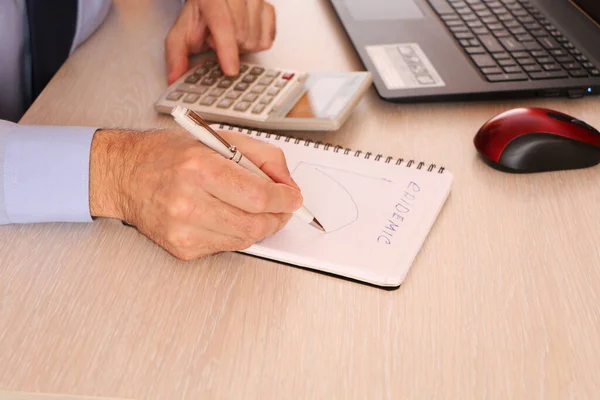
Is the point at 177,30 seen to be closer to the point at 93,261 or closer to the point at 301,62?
the point at 301,62

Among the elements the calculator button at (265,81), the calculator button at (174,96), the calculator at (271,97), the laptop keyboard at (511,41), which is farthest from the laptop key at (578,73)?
the calculator button at (174,96)

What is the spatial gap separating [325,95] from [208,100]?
0.45 feet

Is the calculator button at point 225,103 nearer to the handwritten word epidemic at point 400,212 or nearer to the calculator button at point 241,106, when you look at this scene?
the calculator button at point 241,106

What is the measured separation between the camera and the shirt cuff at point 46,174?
575mm

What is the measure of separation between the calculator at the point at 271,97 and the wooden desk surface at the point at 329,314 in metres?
0.16

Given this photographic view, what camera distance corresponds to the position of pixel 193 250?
20.8 inches

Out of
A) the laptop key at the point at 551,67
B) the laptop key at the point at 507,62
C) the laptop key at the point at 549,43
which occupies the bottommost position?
the laptop key at the point at 507,62

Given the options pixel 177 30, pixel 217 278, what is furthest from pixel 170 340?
pixel 177 30

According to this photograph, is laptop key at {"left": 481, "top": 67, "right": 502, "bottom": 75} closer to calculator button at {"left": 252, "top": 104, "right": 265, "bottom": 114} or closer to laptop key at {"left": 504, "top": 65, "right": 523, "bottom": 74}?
laptop key at {"left": 504, "top": 65, "right": 523, "bottom": 74}

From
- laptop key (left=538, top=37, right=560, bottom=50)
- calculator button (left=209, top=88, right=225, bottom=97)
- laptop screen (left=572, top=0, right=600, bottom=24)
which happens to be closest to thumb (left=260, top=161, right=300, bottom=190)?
calculator button (left=209, top=88, right=225, bottom=97)

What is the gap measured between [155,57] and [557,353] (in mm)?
637

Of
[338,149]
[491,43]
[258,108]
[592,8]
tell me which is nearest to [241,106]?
[258,108]

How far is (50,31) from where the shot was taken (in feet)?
2.94

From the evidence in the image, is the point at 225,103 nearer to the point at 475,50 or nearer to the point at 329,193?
the point at 329,193
